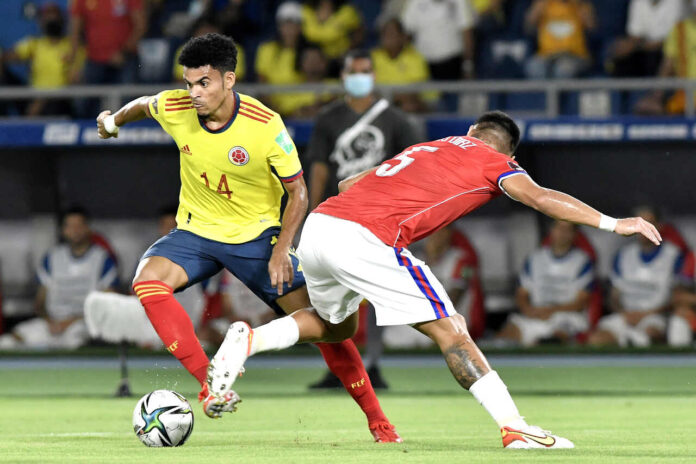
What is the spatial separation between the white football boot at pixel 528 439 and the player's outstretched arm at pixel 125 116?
290cm

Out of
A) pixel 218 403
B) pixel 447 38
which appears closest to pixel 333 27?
pixel 447 38

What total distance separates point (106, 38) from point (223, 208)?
9370mm

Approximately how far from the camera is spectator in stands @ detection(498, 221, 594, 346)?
1467 cm

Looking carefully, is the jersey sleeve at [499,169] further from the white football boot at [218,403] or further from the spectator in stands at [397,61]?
the spectator in stands at [397,61]

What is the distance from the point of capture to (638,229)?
6.05m

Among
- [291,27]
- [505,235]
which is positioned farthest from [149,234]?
[505,235]

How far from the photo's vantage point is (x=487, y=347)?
14734 millimetres

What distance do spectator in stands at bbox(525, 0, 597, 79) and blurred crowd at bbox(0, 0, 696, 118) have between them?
12 millimetres

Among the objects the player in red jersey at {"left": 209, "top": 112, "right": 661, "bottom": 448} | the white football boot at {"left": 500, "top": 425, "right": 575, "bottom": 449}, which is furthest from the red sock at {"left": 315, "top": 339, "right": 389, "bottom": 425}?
the white football boot at {"left": 500, "top": 425, "right": 575, "bottom": 449}

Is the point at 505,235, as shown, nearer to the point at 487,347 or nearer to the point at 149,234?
the point at 487,347

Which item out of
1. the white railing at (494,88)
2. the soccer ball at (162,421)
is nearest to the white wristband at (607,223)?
the soccer ball at (162,421)

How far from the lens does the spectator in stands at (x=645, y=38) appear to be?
1542 centimetres

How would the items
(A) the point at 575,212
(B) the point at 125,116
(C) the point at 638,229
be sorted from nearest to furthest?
(C) the point at 638,229
(A) the point at 575,212
(B) the point at 125,116

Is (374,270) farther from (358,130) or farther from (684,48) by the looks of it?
(684,48)
